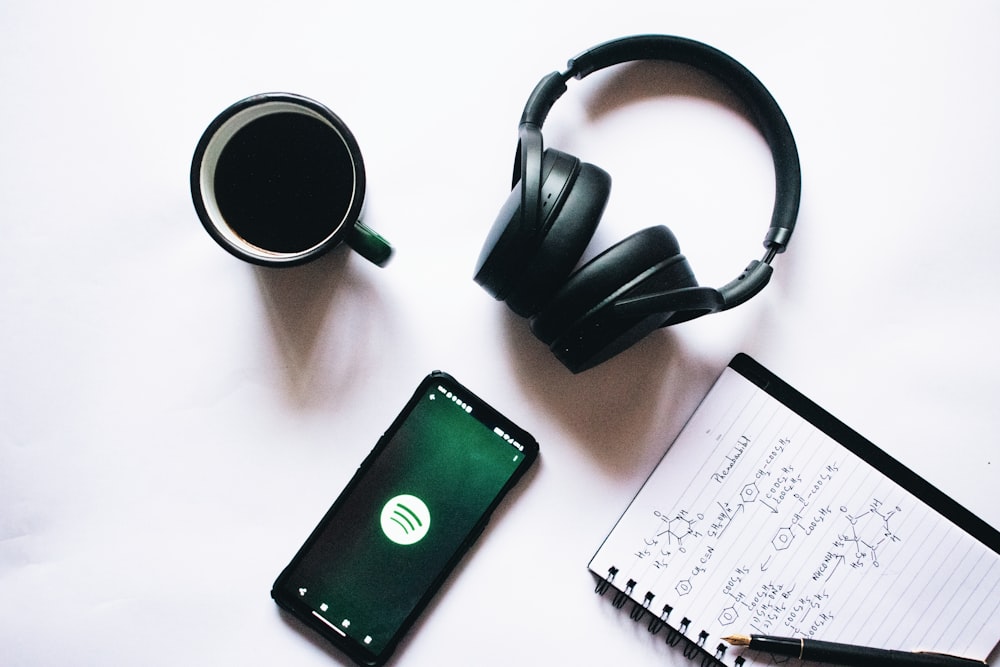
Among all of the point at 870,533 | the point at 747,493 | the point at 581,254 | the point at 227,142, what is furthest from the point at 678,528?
the point at 227,142

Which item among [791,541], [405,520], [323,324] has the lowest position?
[405,520]

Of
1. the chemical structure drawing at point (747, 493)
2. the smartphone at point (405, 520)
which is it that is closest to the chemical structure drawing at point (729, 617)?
the chemical structure drawing at point (747, 493)

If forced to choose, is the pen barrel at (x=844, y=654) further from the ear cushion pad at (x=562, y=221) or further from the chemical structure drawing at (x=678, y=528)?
the ear cushion pad at (x=562, y=221)

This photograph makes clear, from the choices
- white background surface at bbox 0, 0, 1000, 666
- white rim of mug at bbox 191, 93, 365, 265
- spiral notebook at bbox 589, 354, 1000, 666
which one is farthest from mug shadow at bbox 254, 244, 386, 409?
spiral notebook at bbox 589, 354, 1000, 666

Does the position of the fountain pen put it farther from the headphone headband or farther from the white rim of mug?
the white rim of mug

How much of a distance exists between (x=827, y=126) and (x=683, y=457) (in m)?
0.37

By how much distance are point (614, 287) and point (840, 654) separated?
1.46 feet

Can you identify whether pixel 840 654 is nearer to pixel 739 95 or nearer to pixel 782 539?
pixel 782 539

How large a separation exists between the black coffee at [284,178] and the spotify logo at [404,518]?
11.3 inches

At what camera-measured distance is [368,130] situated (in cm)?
76

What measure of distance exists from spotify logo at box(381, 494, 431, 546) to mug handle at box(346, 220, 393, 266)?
26 centimetres

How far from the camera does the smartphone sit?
2.47 feet

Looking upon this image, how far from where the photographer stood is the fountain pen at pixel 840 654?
732mm

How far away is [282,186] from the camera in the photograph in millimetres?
659
